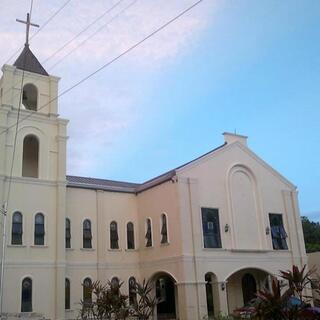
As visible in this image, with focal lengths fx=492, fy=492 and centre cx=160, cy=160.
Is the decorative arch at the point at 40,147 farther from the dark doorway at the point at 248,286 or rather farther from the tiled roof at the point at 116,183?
the dark doorway at the point at 248,286

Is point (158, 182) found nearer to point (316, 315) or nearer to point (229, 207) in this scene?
Answer: point (229, 207)

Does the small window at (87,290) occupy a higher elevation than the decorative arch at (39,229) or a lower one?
lower

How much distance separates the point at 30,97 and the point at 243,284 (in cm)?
1881

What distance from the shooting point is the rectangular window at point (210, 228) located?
30.2 meters

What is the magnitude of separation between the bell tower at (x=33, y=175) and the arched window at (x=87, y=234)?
8.33 feet

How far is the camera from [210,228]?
30.6 m

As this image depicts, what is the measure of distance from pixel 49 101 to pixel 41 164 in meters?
4.27

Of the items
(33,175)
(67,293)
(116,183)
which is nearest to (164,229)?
(116,183)

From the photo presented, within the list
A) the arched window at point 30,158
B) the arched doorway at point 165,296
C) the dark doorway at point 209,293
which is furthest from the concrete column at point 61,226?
the dark doorway at point 209,293

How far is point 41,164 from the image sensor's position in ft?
97.7

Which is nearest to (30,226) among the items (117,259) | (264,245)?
(117,259)

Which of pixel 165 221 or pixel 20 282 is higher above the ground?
pixel 165 221

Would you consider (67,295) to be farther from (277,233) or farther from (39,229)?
(277,233)

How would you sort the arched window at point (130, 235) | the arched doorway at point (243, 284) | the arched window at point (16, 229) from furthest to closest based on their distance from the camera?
the arched window at point (130, 235), the arched doorway at point (243, 284), the arched window at point (16, 229)
